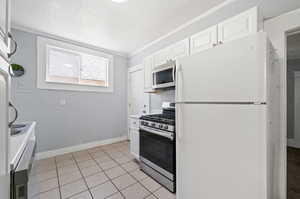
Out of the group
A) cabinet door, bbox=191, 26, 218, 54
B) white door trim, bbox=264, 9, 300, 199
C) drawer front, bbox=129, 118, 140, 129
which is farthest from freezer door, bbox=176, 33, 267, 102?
drawer front, bbox=129, 118, 140, 129

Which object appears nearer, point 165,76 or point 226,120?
point 226,120

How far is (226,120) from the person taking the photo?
1.10 meters

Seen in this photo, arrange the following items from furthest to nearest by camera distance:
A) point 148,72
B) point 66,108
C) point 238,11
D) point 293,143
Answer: point 293,143 < point 66,108 < point 148,72 < point 238,11

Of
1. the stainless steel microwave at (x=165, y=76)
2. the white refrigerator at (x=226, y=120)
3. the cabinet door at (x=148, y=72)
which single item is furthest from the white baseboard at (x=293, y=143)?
the cabinet door at (x=148, y=72)

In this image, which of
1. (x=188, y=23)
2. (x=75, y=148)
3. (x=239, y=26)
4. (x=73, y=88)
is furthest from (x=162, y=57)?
(x=75, y=148)

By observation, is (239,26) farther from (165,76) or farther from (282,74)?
(165,76)

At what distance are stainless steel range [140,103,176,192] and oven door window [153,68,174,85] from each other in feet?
2.13

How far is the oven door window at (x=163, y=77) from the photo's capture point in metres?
2.16

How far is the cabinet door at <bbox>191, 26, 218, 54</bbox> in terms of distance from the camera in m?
1.80

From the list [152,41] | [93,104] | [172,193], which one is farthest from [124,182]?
[152,41]

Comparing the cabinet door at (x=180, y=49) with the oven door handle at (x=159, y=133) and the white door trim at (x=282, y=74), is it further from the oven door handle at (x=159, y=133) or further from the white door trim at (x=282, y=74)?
the oven door handle at (x=159, y=133)

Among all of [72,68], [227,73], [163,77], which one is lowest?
[227,73]

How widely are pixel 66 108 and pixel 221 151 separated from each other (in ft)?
10.7

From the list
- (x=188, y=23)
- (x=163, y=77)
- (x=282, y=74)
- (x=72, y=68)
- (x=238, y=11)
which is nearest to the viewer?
(x=282, y=74)
